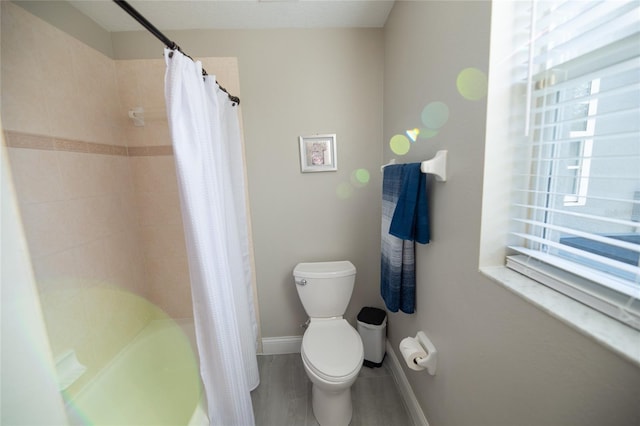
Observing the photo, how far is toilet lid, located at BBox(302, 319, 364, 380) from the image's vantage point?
1.22 metres

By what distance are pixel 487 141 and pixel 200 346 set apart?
1.37m

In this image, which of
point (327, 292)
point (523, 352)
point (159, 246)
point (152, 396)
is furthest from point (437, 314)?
point (159, 246)

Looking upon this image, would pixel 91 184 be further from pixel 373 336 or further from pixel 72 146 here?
pixel 373 336

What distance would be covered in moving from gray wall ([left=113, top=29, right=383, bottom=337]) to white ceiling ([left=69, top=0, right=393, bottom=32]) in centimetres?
5

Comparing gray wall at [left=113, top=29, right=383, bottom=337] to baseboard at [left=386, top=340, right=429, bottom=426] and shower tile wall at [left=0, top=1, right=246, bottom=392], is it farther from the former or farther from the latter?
baseboard at [left=386, top=340, right=429, bottom=426]

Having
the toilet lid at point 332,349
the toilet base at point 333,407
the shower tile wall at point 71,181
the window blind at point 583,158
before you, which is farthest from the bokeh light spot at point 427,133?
the shower tile wall at point 71,181

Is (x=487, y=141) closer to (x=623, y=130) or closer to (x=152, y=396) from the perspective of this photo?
(x=623, y=130)

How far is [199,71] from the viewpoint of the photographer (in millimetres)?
957

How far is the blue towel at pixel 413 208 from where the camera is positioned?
1.06m

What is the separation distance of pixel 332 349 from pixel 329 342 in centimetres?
6

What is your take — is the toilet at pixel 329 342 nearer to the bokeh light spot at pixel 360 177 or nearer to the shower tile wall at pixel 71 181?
the bokeh light spot at pixel 360 177

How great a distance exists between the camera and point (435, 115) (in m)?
1.03

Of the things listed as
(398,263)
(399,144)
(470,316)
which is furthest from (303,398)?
(399,144)

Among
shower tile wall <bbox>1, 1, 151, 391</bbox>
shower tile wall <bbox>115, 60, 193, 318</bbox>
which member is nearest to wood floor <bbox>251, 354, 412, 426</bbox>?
shower tile wall <bbox>115, 60, 193, 318</bbox>
